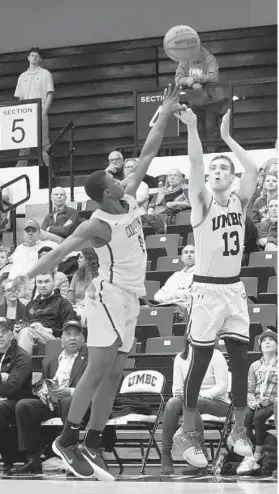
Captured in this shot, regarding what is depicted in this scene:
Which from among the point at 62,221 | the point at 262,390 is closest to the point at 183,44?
the point at 262,390

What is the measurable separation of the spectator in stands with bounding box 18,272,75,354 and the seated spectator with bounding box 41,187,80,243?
6.00 feet

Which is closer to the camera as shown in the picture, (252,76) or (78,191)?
(78,191)

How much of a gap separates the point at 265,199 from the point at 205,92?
8.21 feet

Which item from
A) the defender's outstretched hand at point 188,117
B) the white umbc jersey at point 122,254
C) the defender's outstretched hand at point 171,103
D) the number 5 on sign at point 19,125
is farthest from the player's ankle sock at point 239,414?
the number 5 on sign at point 19,125

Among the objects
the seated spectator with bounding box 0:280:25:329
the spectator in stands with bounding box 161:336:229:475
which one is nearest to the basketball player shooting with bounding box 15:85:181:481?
the spectator in stands with bounding box 161:336:229:475

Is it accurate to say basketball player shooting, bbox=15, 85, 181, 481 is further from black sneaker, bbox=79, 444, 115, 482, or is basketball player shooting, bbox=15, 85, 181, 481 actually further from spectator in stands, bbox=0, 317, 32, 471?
spectator in stands, bbox=0, 317, 32, 471

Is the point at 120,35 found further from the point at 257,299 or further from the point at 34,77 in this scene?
the point at 257,299

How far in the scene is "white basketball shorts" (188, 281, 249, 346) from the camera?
7883 mm

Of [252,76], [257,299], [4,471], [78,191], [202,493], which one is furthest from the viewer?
[252,76]

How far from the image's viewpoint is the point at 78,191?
1802 centimetres

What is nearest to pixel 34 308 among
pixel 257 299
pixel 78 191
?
pixel 257 299

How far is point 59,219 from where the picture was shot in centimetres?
1521

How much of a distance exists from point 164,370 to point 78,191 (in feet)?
22.3

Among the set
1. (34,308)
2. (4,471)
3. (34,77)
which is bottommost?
(4,471)
